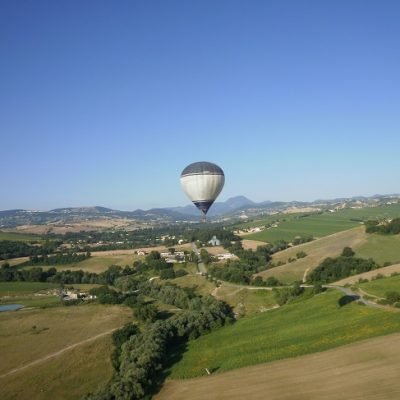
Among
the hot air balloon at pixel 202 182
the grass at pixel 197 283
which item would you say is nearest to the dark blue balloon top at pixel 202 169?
the hot air balloon at pixel 202 182

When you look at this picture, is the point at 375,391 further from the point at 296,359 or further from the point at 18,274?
the point at 18,274

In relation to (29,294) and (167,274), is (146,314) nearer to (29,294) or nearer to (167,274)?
(167,274)

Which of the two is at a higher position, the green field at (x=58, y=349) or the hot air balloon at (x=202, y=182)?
the hot air balloon at (x=202, y=182)

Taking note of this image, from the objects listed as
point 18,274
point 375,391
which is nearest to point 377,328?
point 375,391

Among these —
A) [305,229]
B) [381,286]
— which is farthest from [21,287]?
[305,229]

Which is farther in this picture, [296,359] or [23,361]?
[23,361]

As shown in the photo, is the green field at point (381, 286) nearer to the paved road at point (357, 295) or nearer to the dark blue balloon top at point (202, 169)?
the paved road at point (357, 295)
